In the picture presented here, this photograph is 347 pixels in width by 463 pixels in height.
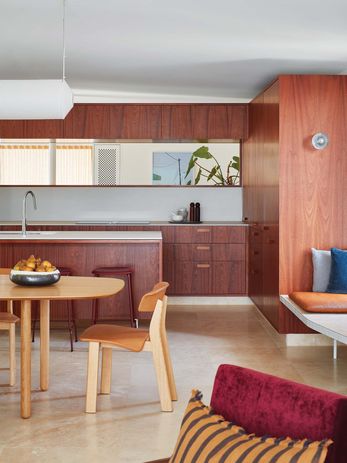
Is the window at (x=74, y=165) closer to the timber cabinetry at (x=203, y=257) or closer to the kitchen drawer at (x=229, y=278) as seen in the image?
the timber cabinetry at (x=203, y=257)

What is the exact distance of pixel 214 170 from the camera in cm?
850

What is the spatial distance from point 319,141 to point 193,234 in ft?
8.48

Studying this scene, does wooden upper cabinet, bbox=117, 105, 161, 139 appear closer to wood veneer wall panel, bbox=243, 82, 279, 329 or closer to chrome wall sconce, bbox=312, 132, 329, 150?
wood veneer wall panel, bbox=243, 82, 279, 329

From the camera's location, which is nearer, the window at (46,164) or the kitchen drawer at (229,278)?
the kitchen drawer at (229,278)

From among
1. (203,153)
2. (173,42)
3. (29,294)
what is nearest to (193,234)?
(203,153)

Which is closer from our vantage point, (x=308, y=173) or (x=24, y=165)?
(x=308, y=173)

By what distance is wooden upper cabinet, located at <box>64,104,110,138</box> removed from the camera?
802 cm

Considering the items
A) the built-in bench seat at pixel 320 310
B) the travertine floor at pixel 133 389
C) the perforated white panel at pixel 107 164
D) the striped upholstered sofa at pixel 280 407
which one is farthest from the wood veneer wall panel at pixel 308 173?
the striped upholstered sofa at pixel 280 407

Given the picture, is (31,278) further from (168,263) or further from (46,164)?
(46,164)

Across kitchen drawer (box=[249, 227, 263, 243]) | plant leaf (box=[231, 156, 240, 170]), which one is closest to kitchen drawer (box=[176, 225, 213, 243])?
kitchen drawer (box=[249, 227, 263, 243])

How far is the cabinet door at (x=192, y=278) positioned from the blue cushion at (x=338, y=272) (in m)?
2.55

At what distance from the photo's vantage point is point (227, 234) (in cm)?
799

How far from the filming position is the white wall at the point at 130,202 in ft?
28.0

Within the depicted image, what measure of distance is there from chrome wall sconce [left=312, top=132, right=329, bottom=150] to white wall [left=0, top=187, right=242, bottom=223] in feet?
9.34
